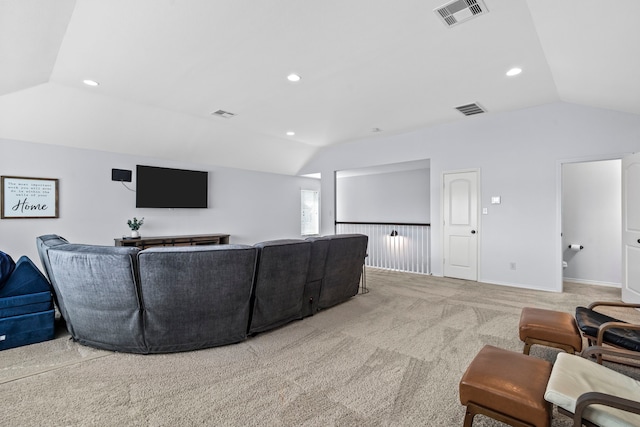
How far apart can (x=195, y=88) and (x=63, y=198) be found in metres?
3.05

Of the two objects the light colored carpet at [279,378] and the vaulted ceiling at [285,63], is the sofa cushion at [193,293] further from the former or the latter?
the vaulted ceiling at [285,63]

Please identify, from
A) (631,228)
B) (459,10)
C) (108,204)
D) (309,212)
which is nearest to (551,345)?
(459,10)

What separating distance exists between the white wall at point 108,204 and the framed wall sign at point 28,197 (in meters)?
0.09

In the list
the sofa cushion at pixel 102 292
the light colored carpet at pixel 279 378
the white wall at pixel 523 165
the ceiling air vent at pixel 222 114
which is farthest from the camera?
the ceiling air vent at pixel 222 114

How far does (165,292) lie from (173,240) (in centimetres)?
376

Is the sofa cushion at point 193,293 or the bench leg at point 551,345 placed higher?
the sofa cushion at point 193,293

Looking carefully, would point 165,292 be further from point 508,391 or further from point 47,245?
point 508,391

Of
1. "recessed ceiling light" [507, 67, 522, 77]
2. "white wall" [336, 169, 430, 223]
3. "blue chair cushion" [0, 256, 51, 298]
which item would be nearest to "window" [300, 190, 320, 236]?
"white wall" [336, 169, 430, 223]

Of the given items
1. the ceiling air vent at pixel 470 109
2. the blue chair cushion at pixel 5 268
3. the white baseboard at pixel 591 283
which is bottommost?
the white baseboard at pixel 591 283

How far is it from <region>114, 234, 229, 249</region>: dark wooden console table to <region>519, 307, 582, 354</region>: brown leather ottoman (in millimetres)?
5523

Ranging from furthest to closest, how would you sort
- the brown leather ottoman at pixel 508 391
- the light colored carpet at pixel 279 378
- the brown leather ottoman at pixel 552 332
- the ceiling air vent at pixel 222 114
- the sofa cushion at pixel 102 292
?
the ceiling air vent at pixel 222 114 → the sofa cushion at pixel 102 292 → the brown leather ottoman at pixel 552 332 → the light colored carpet at pixel 279 378 → the brown leather ottoman at pixel 508 391

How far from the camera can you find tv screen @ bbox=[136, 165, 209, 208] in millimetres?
5797

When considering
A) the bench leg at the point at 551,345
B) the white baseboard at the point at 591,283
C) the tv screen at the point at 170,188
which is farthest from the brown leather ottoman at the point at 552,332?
the tv screen at the point at 170,188

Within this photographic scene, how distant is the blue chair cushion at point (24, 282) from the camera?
2730 mm
